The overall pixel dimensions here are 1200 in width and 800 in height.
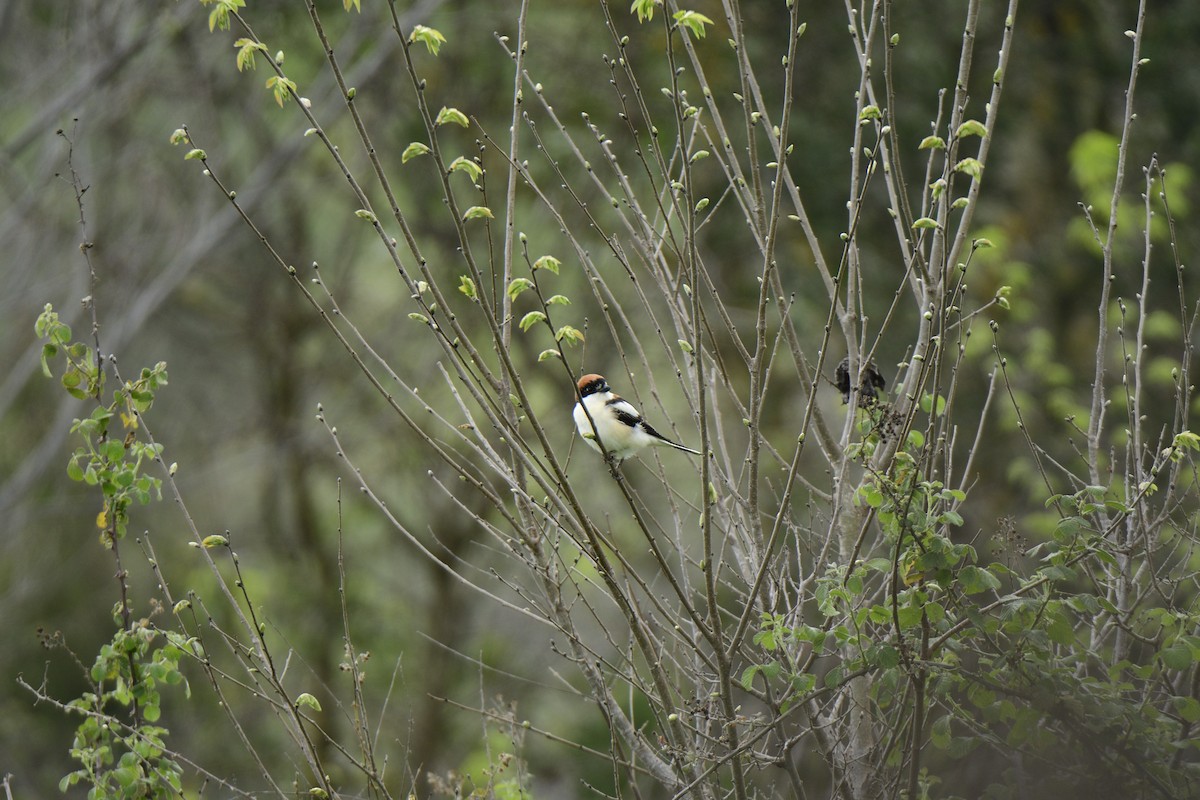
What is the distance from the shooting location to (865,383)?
3.90 metres

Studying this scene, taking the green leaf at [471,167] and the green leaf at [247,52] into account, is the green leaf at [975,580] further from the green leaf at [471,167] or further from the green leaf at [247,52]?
the green leaf at [247,52]

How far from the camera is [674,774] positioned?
3.72m

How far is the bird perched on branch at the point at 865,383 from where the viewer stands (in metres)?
3.63

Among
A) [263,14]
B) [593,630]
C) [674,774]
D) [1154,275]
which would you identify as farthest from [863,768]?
[593,630]

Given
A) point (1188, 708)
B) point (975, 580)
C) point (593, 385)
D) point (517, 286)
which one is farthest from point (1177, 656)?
point (593, 385)

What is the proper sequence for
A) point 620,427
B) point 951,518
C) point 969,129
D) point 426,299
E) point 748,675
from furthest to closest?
point 426,299, point 620,427, point 969,129, point 748,675, point 951,518

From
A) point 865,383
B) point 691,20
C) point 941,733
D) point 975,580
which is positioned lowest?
point 941,733

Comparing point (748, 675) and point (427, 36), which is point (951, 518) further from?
point (427, 36)

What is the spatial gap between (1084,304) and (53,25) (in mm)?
9927

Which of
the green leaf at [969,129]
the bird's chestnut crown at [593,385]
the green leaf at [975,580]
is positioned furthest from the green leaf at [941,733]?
the bird's chestnut crown at [593,385]

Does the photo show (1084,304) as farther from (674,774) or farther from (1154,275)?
(674,774)

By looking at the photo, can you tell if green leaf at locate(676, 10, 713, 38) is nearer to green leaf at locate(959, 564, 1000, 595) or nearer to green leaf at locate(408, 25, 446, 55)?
green leaf at locate(408, 25, 446, 55)

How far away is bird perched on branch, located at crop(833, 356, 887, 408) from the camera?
363 cm

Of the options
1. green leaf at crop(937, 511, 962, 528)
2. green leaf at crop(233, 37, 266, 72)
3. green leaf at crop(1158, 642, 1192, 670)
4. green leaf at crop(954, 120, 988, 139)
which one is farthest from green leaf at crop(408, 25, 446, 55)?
green leaf at crop(1158, 642, 1192, 670)
